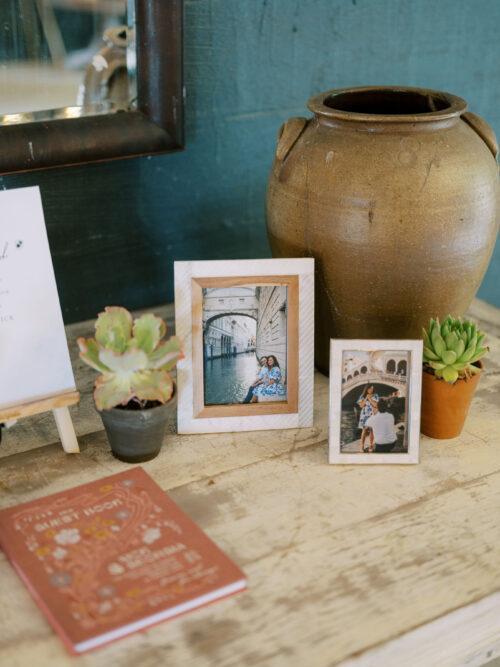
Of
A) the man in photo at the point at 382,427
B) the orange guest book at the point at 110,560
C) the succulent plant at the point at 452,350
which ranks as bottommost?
the orange guest book at the point at 110,560

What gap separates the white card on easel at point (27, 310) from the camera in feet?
3.00

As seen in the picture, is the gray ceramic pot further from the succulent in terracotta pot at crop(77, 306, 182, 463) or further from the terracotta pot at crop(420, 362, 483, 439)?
the terracotta pot at crop(420, 362, 483, 439)

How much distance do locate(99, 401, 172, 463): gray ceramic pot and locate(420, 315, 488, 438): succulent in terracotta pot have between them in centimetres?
31

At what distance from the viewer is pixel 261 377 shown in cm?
105

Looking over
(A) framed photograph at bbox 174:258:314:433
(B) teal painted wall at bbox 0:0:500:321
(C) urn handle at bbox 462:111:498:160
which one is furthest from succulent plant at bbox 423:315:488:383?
(B) teal painted wall at bbox 0:0:500:321

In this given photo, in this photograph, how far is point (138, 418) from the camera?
0.94 m

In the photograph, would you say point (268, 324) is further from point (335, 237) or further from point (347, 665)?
point (347, 665)

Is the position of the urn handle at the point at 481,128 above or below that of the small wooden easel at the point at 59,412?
above

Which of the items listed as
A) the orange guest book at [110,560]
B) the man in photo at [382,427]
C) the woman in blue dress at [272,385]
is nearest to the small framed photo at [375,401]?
the man in photo at [382,427]

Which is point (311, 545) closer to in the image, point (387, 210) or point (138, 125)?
point (387, 210)

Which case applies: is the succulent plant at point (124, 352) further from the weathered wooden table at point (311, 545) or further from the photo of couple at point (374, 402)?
the photo of couple at point (374, 402)

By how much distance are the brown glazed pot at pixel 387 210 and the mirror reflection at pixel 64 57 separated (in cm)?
27

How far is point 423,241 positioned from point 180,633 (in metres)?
0.55

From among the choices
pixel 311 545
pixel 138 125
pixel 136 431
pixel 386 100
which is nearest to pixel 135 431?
pixel 136 431
